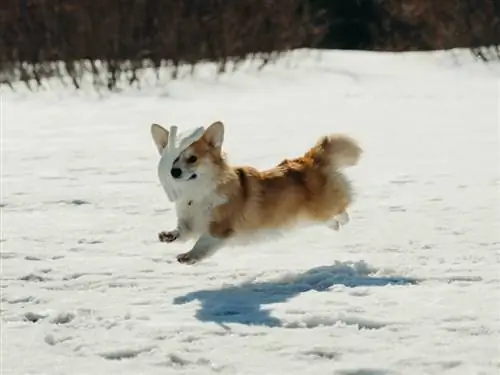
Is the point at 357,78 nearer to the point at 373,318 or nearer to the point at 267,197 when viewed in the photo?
the point at 267,197

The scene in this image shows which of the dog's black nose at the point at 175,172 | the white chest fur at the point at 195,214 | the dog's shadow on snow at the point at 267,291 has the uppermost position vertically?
the dog's black nose at the point at 175,172

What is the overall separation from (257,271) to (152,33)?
14918 millimetres

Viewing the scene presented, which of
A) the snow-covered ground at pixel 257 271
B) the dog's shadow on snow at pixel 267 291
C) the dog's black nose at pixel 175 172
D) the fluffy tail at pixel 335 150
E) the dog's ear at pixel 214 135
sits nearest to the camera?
the snow-covered ground at pixel 257 271

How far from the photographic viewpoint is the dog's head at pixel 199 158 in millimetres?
4574

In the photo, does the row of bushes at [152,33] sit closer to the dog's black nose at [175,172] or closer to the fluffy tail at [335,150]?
the fluffy tail at [335,150]

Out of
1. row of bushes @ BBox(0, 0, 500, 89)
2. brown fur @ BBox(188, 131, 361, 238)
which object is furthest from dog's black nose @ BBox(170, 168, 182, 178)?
row of bushes @ BBox(0, 0, 500, 89)

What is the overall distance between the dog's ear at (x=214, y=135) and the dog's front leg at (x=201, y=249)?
0.45 metres

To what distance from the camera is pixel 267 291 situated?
440 centimetres

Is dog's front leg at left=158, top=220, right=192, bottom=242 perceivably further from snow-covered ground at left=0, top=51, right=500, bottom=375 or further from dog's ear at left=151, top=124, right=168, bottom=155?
dog's ear at left=151, top=124, right=168, bottom=155

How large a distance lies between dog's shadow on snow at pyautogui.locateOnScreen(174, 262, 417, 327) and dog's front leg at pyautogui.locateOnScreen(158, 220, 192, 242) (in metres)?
0.41

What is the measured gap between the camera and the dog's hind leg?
219 inches

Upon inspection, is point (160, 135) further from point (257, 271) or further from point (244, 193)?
point (257, 271)

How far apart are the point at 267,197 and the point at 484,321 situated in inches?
61.4

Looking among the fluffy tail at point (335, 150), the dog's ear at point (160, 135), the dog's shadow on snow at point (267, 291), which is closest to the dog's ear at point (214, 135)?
the dog's ear at point (160, 135)
